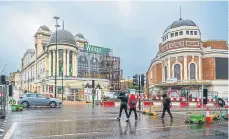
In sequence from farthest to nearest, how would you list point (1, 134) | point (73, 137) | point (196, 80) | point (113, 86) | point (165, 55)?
point (113, 86) < point (165, 55) < point (196, 80) < point (1, 134) < point (73, 137)

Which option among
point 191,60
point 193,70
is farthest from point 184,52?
point 193,70

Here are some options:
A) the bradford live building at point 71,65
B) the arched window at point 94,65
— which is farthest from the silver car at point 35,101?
the arched window at point 94,65

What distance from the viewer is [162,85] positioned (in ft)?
207

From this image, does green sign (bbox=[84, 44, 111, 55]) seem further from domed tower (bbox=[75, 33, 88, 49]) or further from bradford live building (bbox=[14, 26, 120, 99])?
domed tower (bbox=[75, 33, 88, 49])

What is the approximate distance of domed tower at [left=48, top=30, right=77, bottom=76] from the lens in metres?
70.4

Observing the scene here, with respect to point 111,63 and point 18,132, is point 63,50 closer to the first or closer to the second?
point 111,63

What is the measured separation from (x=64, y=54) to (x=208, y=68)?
3363cm

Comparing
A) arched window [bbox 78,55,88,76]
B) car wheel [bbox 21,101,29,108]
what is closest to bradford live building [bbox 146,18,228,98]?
arched window [bbox 78,55,88,76]

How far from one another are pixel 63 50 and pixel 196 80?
3181 centimetres

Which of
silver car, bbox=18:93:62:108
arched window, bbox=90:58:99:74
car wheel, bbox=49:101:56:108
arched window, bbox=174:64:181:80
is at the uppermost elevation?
arched window, bbox=90:58:99:74

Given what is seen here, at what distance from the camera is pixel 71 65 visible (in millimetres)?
71938

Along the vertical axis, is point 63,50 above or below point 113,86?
above

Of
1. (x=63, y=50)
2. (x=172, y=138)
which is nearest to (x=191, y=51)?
(x=63, y=50)

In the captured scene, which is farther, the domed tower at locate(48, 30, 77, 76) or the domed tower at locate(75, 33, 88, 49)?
the domed tower at locate(75, 33, 88, 49)
